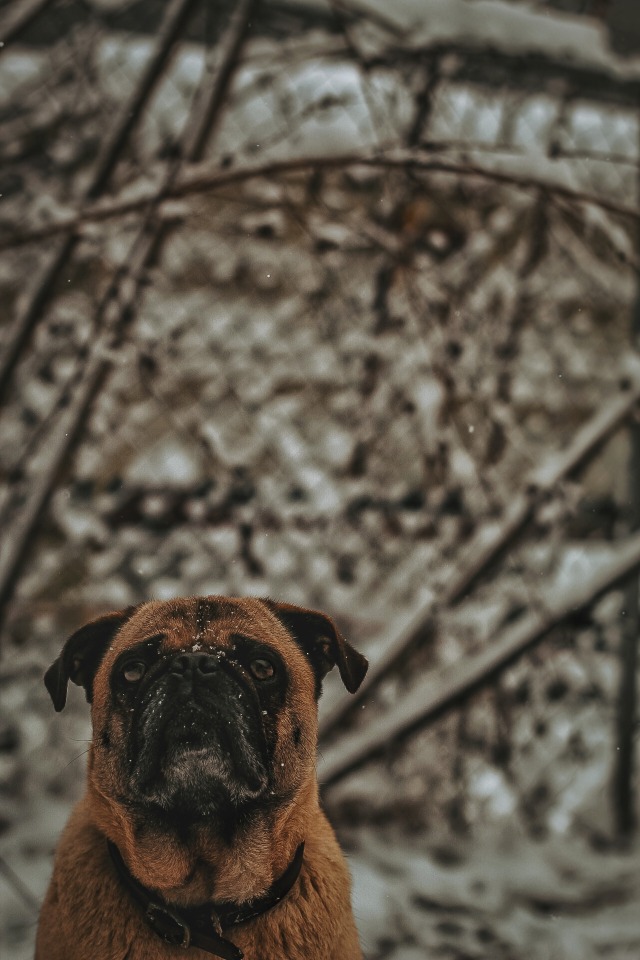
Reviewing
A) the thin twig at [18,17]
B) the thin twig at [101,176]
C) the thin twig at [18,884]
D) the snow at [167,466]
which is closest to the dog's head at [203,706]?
the thin twig at [18,884]

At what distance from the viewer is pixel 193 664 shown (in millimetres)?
357

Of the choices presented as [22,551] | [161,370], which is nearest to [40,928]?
[22,551]

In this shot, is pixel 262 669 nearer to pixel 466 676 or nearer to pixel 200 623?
pixel 200 623

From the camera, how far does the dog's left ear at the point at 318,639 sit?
0.42m

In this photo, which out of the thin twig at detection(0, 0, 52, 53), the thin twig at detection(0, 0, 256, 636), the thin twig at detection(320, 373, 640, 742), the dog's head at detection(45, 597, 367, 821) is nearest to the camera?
the dog's head at detection(45, 597, 367, 821)

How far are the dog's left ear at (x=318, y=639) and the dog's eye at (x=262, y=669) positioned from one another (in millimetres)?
29

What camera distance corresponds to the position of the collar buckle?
1.33 ft

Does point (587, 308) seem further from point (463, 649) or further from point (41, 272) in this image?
point (41, 272)

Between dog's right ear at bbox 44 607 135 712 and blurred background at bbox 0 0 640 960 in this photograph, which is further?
blurred background at bbox 0 0 640 960

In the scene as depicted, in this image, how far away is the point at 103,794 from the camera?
1.28 ft

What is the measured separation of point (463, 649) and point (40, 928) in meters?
1.00

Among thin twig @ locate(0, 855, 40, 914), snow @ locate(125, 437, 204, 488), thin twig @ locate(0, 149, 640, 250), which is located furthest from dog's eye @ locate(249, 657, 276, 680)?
thin twig @ locate(0, 149, 640, 250)

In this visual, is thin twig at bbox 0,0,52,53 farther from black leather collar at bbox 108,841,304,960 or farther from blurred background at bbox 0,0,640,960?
black leather collar at bbox 108,841,304,960

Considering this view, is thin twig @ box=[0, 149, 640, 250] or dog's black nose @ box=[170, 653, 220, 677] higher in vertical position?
dog's black nose @ box=[170, 653, 220, 677]
